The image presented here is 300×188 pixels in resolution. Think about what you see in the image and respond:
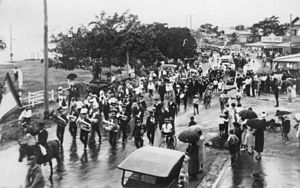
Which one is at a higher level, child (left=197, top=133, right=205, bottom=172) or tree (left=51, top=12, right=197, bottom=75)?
tree (left=51, top=12, right=197, bottom=75)

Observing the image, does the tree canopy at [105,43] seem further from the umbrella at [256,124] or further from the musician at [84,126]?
the umbrella at [256,124]

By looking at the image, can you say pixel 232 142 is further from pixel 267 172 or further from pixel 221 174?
pixel 267 172

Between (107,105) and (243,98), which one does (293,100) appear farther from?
(107,105)

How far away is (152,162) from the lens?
1092 centimetres

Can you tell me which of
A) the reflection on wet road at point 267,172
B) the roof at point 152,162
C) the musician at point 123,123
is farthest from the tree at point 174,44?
the roof at point 152,162

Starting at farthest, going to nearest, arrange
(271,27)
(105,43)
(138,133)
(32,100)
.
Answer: (271,27) → (105,43) → (32,100) → (138,133)

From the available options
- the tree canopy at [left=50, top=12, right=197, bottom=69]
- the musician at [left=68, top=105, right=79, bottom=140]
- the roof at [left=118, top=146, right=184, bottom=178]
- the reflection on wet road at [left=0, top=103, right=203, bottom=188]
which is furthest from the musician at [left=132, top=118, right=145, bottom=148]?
the tree canopy at [left=50, top=12, right=197, bottom=69]

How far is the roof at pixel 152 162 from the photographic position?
10.7 m

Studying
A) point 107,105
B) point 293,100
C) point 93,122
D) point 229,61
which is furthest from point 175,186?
point 229,61

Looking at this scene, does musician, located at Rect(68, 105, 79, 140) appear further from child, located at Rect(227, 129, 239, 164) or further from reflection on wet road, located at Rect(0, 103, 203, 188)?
child, located at Rect(227, 129, 239, 164)

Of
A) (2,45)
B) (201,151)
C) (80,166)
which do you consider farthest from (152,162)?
(2,45)

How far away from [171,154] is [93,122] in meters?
6.80

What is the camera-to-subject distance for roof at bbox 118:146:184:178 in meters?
10.7

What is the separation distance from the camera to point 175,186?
11.3 metres
